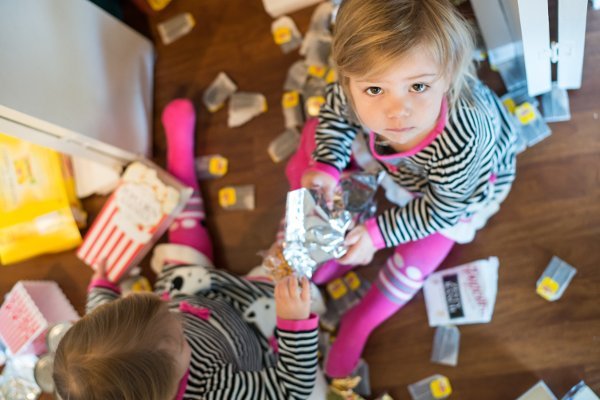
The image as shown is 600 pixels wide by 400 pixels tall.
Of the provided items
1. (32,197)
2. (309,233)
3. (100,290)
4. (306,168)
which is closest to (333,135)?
(306,168)

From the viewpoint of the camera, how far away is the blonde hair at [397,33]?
70 cm

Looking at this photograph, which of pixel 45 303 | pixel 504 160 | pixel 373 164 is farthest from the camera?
pixel 45 303

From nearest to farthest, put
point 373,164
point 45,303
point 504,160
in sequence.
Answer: point 504,160 < point 373,164 < point 45,303

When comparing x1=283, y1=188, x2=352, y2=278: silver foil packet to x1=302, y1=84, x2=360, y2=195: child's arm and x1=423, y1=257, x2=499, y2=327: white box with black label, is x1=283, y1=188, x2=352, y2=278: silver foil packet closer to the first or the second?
x1=302, y1=84, x2=360, y2=195: child's arm

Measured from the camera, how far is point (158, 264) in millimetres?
1333

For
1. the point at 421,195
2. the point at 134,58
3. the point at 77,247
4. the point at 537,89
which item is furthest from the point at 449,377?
A: the point at 134,58

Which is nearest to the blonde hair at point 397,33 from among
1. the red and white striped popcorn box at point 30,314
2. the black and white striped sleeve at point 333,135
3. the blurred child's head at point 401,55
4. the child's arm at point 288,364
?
the blurred child's head at point 401,55

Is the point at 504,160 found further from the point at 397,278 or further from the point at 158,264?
the point at 158,264

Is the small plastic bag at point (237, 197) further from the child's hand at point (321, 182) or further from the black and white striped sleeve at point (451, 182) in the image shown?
the black and white striped sleeve at point (451, 182)

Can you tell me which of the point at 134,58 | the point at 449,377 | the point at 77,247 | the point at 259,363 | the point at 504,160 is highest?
the point at 134,58

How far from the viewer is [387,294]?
114 centimetres

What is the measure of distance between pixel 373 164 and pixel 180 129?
0.53m

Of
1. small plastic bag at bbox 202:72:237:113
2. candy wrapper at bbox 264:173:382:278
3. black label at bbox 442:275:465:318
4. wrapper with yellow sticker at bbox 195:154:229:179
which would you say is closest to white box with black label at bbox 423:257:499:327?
black label at bbox 442:275:465:318

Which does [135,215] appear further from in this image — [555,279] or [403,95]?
[555,279]
